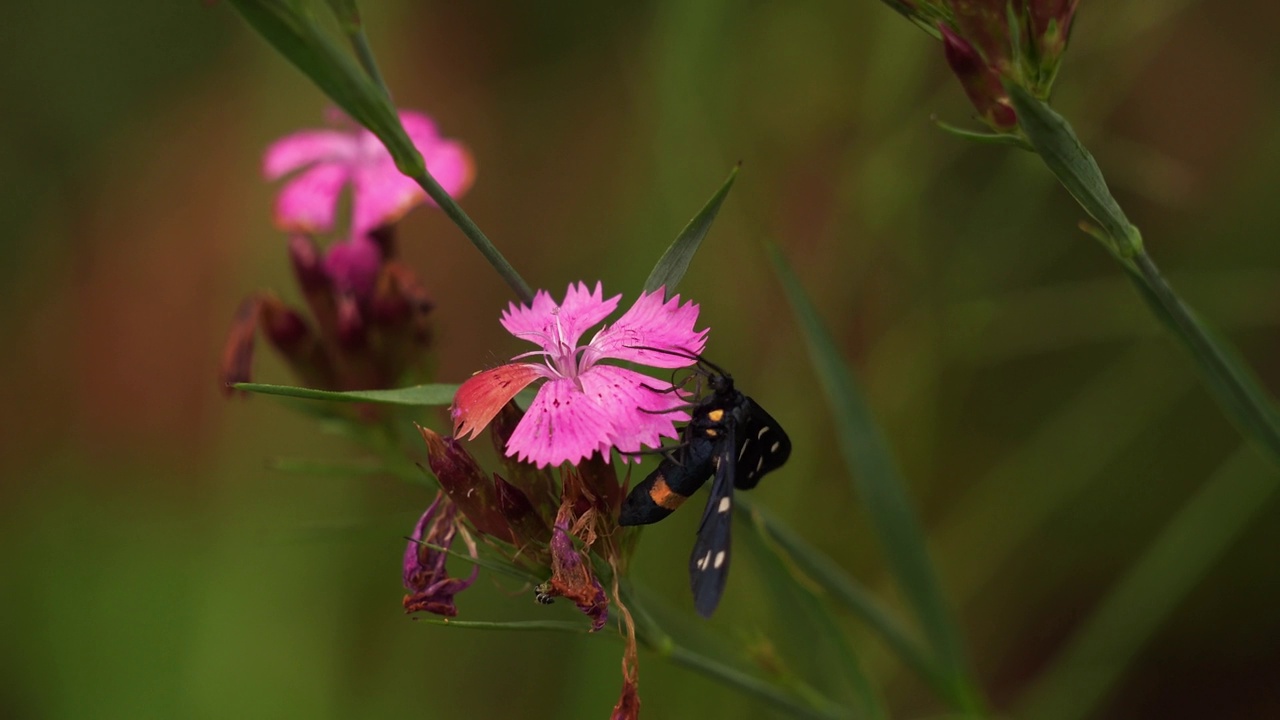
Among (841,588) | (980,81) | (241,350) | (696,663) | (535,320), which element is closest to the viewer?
(980,81)

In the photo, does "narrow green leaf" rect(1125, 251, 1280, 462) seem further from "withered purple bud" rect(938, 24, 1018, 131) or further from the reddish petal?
the reddish petal

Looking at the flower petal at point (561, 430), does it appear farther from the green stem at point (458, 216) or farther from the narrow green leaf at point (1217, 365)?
the narrow green leaf at point (1217, 365)

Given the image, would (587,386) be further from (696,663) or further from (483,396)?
(696,663)

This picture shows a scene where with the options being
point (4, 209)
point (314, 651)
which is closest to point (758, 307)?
point (314, 651)

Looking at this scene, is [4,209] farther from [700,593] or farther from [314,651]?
[700,593]

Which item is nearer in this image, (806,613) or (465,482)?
(465,482)

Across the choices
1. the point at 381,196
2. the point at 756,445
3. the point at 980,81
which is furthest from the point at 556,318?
the point at 381,196
